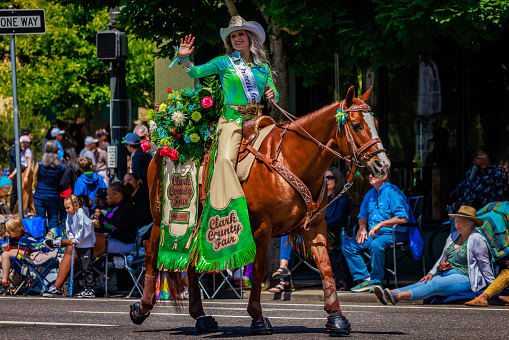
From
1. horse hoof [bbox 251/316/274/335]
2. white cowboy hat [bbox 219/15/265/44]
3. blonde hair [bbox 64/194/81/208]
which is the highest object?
white cowboy hat [bbox 219/15/265/44]

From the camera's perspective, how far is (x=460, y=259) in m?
11.5

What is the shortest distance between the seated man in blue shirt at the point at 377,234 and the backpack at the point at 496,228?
1.09 metres

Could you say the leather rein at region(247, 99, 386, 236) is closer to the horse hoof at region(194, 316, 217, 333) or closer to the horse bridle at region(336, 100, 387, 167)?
the horse bridle at region(336, 100, 387, 167)

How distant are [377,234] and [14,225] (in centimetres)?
548

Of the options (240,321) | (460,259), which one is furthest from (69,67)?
(240,321)

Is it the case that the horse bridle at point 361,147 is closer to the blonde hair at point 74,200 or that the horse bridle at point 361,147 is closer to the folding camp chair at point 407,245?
the folding camp chair at point 407,245

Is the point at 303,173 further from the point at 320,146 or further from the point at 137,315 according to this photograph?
the point at 137,315

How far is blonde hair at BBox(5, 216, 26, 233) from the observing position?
1467 cm

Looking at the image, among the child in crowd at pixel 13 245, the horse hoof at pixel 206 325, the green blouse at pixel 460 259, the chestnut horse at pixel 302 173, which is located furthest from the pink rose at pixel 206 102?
the child in crowd at pixel 13 245

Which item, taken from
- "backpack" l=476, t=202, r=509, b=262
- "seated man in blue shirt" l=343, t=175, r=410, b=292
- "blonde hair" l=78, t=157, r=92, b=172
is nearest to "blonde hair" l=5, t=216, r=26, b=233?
"blonde hair" l=78, t=157, r=92, b=172

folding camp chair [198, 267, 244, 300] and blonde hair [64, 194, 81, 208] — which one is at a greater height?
blonde hair [64, 194, 81, 208]

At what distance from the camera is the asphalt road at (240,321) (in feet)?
28.6

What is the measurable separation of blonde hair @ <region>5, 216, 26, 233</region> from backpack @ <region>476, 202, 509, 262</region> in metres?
6.80

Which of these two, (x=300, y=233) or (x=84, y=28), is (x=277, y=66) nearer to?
(x=300, y=233)
